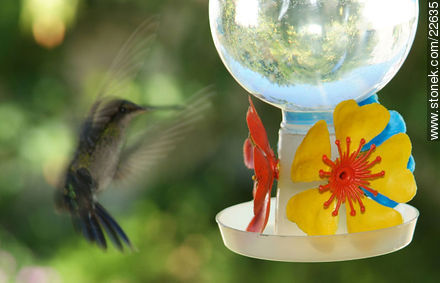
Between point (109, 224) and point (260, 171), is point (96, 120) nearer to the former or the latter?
point (109, 224)

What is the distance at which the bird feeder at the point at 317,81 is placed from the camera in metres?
0.53

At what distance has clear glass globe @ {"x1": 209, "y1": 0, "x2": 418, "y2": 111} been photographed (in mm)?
539

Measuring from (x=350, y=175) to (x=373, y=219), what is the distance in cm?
4

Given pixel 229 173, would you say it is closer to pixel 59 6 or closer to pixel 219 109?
pixel 219 109

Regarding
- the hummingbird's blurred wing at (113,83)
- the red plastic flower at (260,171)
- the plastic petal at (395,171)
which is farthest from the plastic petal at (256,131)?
the hummingbird's blurred wing at (113,83)

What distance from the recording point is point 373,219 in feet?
1.81

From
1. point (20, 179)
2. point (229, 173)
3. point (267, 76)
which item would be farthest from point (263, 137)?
point (20, 179)

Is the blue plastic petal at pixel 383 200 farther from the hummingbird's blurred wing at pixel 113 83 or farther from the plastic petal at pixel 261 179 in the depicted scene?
the hummingbird's blurred wing at pixel 113 83

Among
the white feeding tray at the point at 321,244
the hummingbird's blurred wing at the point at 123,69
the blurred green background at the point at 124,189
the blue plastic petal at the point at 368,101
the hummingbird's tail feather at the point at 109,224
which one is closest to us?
the white feeding tray at the point at 321,244

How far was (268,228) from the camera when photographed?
2.15 feet

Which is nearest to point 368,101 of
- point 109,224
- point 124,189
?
point 109,224

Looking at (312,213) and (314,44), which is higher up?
(314,44)

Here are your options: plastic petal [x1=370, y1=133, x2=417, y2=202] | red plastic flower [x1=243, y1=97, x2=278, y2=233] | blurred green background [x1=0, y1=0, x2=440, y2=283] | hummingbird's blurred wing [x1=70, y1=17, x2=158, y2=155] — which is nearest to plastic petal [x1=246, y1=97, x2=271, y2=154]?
red plastic flower [x1=243, y1=97, x2=278, y2=233]

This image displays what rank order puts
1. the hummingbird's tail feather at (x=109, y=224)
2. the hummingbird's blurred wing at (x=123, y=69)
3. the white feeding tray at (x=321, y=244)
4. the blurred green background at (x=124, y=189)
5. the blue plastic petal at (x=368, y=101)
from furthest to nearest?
1. the blurred green background at (x=124, y=189)
2. the hummingbird's tail feather at (x=109, y=224)
3. the hummingbird's blurred wing at (x=123, y=69)
4. the blue plastic petal at (x=368, y=101)
5. the white feeding tray at (x=321, y=244)
